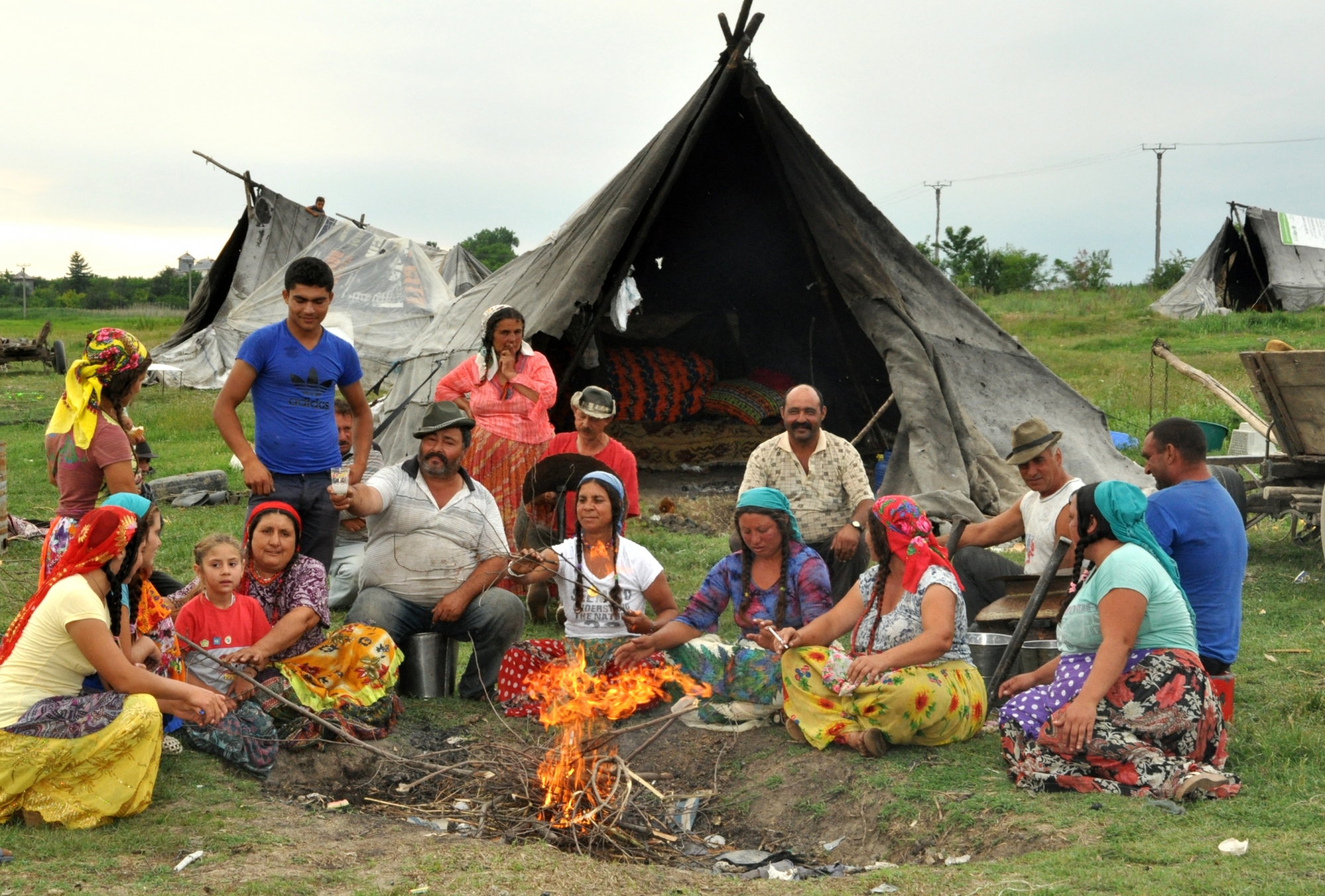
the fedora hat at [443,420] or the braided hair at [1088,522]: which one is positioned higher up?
the fedora hat at [443,420]

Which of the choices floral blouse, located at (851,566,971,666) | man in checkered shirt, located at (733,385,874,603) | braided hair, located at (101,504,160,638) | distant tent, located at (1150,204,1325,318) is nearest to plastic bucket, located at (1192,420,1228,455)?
man in checkered shirt, located at (733,385,874,603)

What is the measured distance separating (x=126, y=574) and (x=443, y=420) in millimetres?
1690

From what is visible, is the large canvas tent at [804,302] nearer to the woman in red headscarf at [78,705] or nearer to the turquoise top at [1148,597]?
the turquoise top at [1148,597]

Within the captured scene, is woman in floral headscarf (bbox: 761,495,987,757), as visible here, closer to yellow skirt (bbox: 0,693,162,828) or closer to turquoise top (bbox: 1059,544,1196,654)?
turquoise top (bbox: 1059,544,1196,654)

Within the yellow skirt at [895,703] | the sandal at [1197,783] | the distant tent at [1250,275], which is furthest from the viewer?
the distant tent at [1250,275]

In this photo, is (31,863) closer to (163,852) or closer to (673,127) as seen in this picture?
(163,852)

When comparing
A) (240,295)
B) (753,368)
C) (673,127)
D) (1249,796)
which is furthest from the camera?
(240,295)

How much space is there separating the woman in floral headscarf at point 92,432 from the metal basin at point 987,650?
3.43 metres

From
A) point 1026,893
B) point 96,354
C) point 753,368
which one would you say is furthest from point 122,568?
point 753,368

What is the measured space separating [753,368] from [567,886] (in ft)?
29.7

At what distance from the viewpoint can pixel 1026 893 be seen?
2889mm

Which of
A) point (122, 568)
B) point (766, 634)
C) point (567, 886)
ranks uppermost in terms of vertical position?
point (122, 568)

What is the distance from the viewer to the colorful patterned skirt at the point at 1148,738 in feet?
12.0

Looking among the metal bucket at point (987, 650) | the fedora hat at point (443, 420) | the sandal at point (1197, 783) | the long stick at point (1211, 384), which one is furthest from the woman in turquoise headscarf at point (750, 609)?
the long stick at point (1211, 384)
